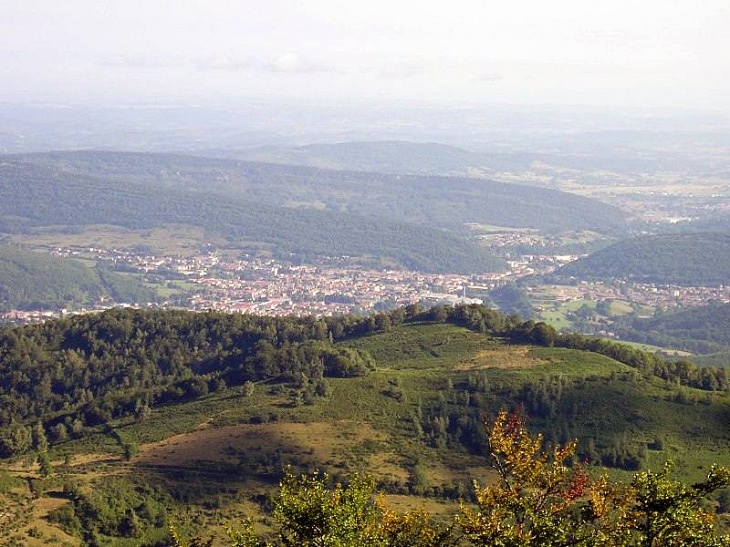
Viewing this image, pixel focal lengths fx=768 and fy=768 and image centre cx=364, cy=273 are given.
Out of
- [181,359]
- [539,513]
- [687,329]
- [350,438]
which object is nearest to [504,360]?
[350,438]

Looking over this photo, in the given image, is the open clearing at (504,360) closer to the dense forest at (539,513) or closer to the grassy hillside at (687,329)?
the dense forest at (539,513)

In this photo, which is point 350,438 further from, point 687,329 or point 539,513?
point 687,329

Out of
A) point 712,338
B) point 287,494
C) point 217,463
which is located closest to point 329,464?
point 217,463

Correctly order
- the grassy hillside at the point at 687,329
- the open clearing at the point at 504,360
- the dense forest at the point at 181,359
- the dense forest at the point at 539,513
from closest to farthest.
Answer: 1. the dense forest at the point at 539,513
2. the dense forest at the point at 181,359
3. the open clearing at the point at 504,360
4. the grassy hillside at the point at 687,329

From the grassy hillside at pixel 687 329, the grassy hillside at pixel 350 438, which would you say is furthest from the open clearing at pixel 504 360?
the grassy hillside at pixel 687 329

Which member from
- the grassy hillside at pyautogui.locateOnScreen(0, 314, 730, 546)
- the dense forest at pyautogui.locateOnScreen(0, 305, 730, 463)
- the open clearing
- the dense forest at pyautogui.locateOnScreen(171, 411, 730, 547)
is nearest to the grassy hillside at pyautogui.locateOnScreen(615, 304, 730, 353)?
the dense forest at pyautogui.locateOnScreen(0, 305, 730, 463)

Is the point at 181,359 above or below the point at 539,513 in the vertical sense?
below

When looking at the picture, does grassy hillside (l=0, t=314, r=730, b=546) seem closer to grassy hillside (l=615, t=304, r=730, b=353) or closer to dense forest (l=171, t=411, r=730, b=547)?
dense forest (l=171, t=411, r=730, b=547)
